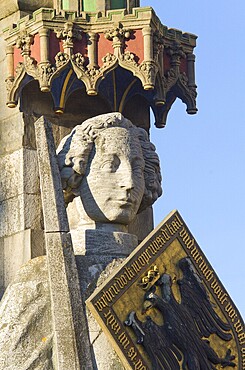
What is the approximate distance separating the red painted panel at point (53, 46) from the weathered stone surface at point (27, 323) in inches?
118

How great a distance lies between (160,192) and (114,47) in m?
2.40

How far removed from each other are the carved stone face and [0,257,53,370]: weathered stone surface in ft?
1.92

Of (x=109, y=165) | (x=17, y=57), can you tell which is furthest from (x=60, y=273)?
(x=17, y=57)

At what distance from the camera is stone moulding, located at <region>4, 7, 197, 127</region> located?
17.1 meters

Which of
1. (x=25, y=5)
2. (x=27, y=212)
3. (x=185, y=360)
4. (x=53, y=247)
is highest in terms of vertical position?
(x=25, y=5)

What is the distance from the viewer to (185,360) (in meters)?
14.4

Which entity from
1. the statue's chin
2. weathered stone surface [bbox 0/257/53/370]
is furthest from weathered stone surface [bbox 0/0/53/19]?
weathered stone surface [bbox 0/257/53/370]

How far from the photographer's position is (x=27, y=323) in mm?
14375

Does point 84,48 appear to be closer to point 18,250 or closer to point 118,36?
point 118,36

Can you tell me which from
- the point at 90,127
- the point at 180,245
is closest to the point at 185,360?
the point at 180,245

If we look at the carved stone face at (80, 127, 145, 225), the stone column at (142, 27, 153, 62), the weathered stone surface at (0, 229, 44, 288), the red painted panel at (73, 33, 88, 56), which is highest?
the red painted panel at (73, 33, 88, 56)

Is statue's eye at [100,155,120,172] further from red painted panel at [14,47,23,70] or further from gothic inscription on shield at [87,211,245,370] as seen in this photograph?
red painted panel at [14,47,23,70]

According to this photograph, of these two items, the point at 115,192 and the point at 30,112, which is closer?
the point at 115,192

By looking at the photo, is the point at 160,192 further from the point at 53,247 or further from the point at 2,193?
the point at 2,193
